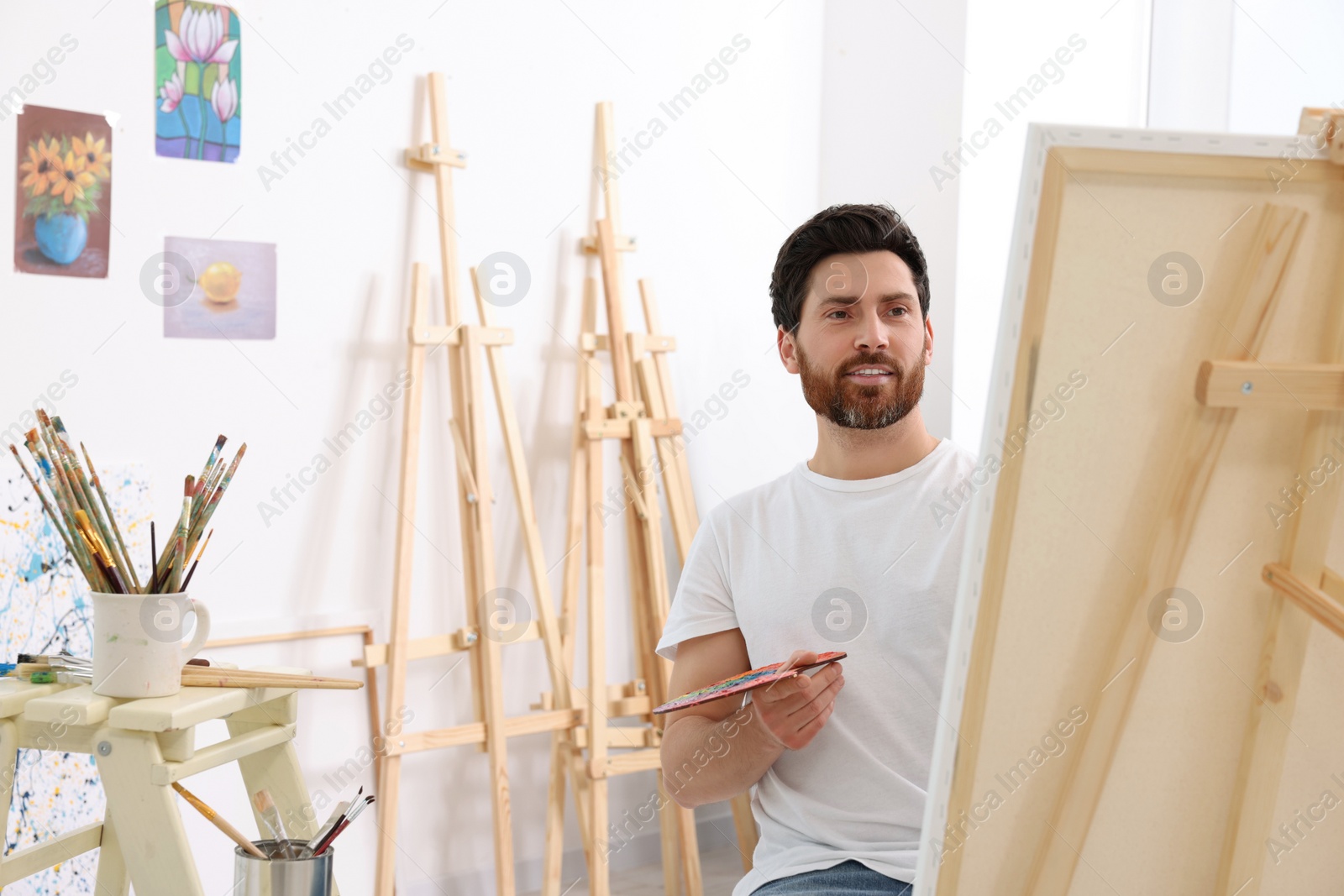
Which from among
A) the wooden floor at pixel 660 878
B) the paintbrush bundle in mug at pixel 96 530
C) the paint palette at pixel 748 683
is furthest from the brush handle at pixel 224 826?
the wooden floor at pixel 660 878

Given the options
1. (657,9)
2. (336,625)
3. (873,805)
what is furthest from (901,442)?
(657,9)

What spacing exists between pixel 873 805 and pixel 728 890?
149 cm

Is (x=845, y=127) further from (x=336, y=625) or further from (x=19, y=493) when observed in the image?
(x=19, y=493)

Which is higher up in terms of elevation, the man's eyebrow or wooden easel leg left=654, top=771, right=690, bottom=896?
the man's eyebrow

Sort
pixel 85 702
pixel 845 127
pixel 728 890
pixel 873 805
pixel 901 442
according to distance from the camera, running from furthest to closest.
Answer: pixel 845 127
pixel 728 890
pixel 901 442
pixel 873 805
pixel 85 702

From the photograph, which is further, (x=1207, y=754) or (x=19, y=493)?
(x=19, y=493)

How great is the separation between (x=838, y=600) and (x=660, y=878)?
1.58 m

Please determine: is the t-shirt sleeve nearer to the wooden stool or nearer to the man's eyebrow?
the man's eyebrow

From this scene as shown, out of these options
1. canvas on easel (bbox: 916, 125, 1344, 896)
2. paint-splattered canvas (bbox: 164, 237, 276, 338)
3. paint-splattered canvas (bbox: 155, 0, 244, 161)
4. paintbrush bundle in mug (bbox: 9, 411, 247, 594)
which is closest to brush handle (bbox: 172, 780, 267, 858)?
paintbrush bundle in mug (bbox: 9, 411, 247, 594)

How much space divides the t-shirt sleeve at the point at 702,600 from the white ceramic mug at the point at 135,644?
62 centimetres

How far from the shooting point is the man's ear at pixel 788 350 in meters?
1.68

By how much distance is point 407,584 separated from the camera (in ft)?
7.41

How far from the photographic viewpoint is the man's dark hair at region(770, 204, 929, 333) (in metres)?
1.59

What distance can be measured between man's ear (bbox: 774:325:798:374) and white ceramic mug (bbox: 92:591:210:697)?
92 centimetres
